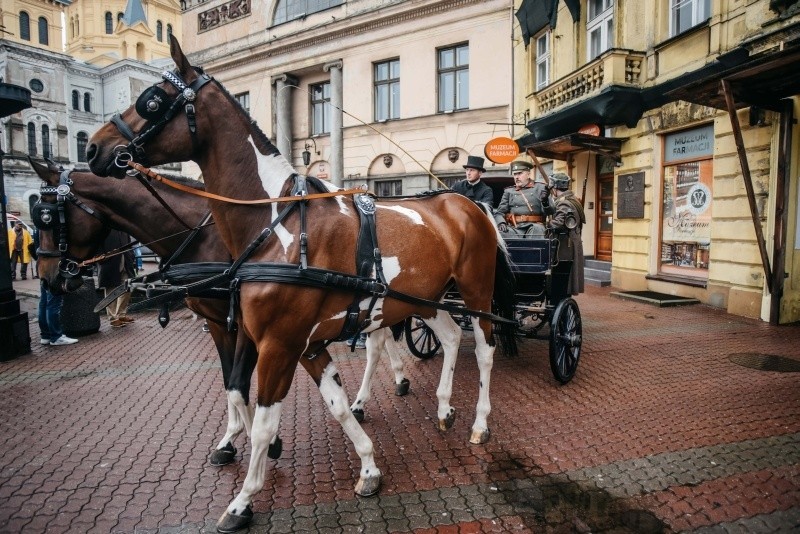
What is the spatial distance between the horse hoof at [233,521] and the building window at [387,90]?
19443 mm

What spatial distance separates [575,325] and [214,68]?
26.2 metres

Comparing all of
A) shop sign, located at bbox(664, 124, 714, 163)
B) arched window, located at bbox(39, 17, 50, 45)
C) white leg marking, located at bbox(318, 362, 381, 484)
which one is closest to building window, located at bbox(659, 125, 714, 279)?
shop sign, located at bbox(664, 124, 714, 163)

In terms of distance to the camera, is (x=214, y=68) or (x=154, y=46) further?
(x=154, y=46)

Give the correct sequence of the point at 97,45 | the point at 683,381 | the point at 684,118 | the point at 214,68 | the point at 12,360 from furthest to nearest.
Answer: the point at 97,45, the point at 214,68, the point at 684,118, the point at 12,360, the point at 683,381

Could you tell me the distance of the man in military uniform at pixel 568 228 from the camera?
564 centimetres

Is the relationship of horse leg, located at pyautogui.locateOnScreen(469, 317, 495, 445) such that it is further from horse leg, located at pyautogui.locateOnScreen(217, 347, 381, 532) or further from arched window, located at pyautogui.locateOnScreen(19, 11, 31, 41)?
arched window, located at pyautogui.locateOnScreen(19, 11, 31, 41)

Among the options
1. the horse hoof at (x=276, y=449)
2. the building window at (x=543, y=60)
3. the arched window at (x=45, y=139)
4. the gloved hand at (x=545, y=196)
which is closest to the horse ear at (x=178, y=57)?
the horse hoof at (x=276, y=449)

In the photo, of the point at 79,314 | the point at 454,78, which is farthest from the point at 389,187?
the point at 79,314

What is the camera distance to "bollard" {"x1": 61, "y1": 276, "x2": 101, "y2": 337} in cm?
833

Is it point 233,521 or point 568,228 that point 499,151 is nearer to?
point 568,228

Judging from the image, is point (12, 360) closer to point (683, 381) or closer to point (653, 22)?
point (683, 381)

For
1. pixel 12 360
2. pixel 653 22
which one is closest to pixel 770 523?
pixel 12 360

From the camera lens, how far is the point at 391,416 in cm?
459

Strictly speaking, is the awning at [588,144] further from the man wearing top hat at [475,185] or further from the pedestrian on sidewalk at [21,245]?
the pedestrian on sidewalk at [21,245]
